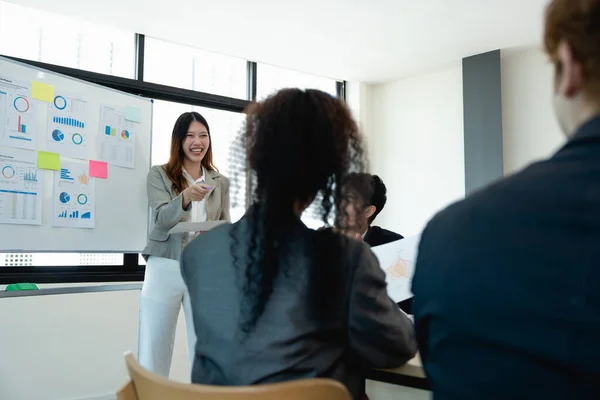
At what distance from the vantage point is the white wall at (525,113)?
14.9ft

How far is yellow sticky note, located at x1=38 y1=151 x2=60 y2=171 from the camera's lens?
9.27 feet

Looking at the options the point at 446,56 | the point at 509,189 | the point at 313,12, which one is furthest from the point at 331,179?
the point at 446,56

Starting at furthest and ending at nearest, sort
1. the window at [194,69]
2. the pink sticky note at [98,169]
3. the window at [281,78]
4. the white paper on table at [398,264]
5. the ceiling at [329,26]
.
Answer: the window at [281,78]
the window at [194,69]
the ceiling at [329,26]
the pink sticky note at [98,169]
the white paper on table at [398,264]

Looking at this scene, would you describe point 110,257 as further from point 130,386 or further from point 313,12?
point 130,386

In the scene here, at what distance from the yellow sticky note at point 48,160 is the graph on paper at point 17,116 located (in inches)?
2.2

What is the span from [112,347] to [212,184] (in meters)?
1.44

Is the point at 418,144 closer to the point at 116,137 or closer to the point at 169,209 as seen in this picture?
the point at 116,137

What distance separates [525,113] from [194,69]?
2843mm

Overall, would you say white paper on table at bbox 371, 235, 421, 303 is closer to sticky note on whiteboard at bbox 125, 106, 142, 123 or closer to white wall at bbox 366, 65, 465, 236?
sticky note on whiteboard at bbox 125, 106, 142, 123

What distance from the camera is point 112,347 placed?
3.41 meters

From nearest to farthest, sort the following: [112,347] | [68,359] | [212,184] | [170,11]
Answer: [212,184] → [68,359] → [112,347] → [170,11]

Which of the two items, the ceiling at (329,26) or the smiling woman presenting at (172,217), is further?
the ceiling at (329,26)

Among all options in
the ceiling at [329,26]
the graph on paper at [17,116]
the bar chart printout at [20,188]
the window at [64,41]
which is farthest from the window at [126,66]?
the graph on paper at [17,116]

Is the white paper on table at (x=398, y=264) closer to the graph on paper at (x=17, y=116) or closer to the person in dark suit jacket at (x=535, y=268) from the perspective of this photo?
the person in dark suit jacket at (x=535, y=268)
